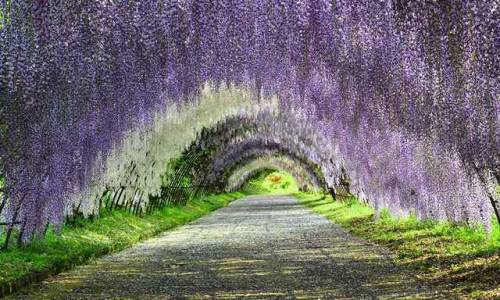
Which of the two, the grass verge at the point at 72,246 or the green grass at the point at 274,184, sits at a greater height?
the green grass at the point at 274,184

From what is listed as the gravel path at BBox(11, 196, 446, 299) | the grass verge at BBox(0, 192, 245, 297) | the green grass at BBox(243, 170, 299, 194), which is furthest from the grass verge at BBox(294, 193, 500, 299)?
the green grass at BBox(243, 170, 299, 194)

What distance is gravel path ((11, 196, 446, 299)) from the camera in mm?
8078

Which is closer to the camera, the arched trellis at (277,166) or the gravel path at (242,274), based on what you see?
the gravel path at (242,274)

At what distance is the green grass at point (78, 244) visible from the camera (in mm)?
9945

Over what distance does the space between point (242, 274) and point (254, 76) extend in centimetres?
304

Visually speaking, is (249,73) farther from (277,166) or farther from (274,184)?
(274,184)

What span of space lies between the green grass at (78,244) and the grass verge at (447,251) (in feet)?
17.0

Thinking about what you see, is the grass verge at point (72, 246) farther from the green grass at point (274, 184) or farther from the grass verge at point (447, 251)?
the green grass at point (274, 184)

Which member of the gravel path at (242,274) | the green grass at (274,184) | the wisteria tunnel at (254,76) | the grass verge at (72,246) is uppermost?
the green grass at (274,184)

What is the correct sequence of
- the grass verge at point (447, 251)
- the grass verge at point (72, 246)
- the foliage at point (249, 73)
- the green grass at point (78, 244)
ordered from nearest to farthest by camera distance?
the foliage at point (249, 73)
the grass verge at point (447, 251)
the grass verge at point (72, 246)
the green grass at point (78, 244)

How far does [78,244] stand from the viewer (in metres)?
13.3

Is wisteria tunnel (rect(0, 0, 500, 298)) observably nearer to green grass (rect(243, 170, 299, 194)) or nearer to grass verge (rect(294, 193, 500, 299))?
grass verge (rect(294, 193, 500, 299))

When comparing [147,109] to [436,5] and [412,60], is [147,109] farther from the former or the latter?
[436,5]

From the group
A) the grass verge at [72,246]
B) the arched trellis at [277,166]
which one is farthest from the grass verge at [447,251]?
the arched trellis at [277,166]
